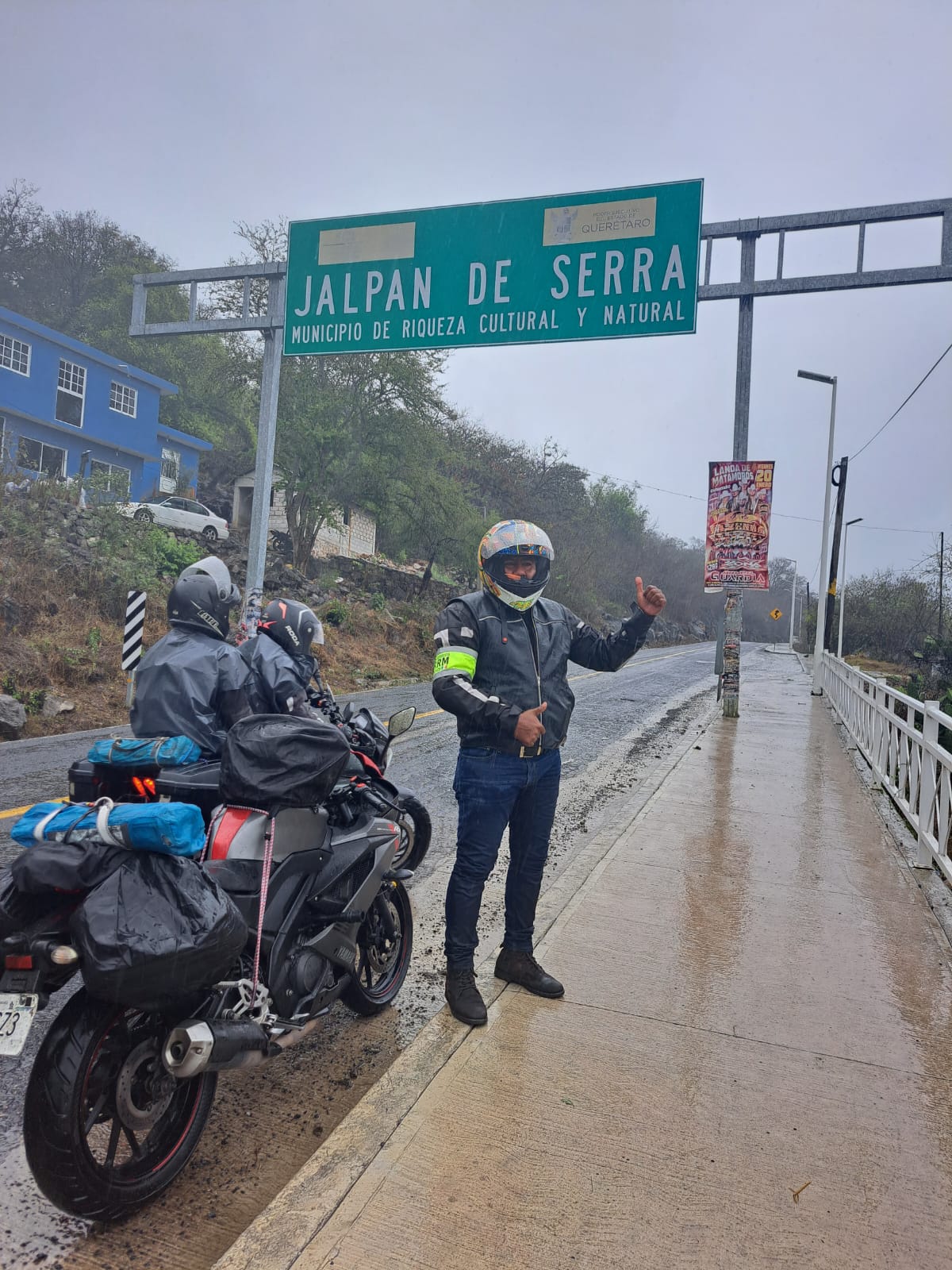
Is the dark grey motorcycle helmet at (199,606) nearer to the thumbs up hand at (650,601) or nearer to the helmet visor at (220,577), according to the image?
the helmet visor at (220,577)

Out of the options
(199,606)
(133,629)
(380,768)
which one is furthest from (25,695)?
(199,606)

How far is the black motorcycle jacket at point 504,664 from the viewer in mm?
3586

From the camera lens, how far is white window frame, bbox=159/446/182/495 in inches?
1335

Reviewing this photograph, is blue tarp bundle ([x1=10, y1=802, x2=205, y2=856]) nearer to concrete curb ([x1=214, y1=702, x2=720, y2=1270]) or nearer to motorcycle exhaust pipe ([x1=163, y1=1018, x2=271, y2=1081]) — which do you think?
motorcycle exhaust pipe ([x1=163, y1=1018, x2=271, y2=1081])

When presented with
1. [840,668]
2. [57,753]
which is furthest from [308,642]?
[840,668]

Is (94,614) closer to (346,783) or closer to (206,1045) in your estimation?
(346,783)

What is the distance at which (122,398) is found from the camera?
30859 mm

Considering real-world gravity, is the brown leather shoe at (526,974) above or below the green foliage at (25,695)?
below

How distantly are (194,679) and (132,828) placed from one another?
1222 millimetres

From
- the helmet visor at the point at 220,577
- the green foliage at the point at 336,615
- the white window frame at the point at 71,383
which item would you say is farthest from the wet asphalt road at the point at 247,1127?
the white window frame at the point at 71,383

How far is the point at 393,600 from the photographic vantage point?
28.4 metres

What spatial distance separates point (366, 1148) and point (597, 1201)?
2.30 feet

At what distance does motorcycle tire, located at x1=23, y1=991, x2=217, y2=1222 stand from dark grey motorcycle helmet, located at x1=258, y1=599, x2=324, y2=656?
2.00 meters

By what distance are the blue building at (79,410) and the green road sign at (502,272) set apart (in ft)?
45.1
